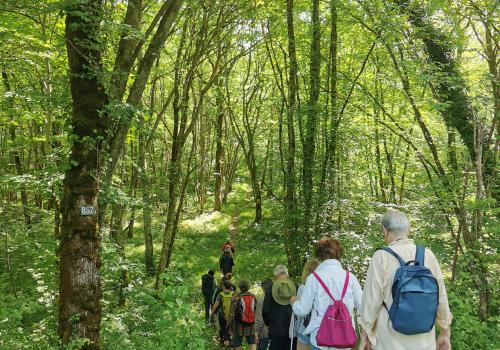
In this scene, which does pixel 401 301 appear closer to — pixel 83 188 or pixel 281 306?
pixel 281 306

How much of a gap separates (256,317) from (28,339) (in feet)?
12.4

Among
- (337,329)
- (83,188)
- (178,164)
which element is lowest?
(337,329)

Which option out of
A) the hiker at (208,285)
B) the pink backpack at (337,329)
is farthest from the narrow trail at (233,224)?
the pink backpack at (337,329)

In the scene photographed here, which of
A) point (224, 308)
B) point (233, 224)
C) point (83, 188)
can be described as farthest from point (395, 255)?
point (233, 224)

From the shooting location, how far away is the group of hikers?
3188 mm

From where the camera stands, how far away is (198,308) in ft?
39.0

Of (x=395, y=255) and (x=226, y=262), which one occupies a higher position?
(x=395, y=255)

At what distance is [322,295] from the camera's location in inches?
168

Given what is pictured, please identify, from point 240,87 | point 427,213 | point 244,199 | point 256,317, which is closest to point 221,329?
point 256,317

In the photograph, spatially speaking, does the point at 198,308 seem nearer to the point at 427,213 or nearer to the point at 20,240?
the point at 20,240

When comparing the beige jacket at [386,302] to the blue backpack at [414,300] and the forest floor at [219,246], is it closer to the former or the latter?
the blue backpack at [414,300]

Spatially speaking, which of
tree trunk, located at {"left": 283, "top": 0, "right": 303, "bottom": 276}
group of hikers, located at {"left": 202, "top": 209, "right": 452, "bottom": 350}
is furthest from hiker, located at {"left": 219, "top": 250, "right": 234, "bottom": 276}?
group of hikers, located at {"left": 202, "top": 209, "right": 452, "bottom": 350}

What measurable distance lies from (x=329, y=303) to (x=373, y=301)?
952 mm

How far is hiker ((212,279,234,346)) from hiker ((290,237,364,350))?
3.69 m
